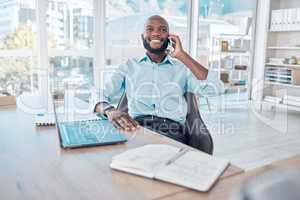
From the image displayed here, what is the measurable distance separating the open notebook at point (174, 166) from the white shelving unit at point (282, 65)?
14.2 feet

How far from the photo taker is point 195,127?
6.19 ft

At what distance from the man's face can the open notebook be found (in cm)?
113

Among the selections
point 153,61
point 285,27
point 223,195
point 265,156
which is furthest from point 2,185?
point 285,27

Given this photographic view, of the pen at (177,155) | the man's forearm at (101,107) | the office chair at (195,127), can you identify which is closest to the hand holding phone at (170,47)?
the office chair at (195,127)

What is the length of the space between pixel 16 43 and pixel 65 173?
3.67m

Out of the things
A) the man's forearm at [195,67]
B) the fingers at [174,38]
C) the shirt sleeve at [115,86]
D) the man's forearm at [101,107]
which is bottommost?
the man's forearm at [101,107]

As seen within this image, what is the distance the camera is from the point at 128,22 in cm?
495

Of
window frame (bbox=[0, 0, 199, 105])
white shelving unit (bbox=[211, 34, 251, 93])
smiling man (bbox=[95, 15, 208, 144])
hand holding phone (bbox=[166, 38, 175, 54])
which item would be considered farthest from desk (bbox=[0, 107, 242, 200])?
white shelving unit (bbox=[211, 34, 251, 93])

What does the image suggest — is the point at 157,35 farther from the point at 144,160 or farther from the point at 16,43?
the point at 16,43

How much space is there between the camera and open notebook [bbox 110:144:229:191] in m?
0.83

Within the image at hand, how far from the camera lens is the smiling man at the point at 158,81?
197cm

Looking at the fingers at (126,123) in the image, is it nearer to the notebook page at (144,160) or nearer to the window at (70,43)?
the notebook page at (144,160)

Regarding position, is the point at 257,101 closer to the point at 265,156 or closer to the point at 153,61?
the point at 265,156

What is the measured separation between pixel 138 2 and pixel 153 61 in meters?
3.18
